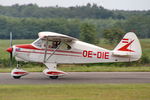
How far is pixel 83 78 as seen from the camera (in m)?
20.1

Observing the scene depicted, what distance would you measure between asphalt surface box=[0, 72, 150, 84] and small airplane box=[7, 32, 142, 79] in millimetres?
617

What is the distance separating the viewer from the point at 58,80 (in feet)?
63.9

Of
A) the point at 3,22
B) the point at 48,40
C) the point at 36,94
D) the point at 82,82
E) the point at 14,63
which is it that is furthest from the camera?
the point at 3,22

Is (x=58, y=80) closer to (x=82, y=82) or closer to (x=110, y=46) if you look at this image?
(x=82, y=82)

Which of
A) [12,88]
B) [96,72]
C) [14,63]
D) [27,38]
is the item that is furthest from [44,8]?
[12,88]

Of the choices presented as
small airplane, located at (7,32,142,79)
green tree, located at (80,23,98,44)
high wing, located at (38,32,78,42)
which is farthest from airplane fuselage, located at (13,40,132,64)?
green tree, located at (80,23,98,44)

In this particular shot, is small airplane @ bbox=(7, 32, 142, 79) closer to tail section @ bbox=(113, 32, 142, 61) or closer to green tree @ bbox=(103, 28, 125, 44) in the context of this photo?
tail section @ bbox=(113, 32, 142, 61)

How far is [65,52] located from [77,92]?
5660 millimetres

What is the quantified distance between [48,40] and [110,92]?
6078mm

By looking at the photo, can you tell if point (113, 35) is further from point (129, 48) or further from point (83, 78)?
point (83, 78)

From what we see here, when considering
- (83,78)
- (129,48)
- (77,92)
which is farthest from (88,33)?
(77,92)

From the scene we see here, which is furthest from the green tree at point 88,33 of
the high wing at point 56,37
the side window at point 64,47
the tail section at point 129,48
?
the high wing at point 56,37

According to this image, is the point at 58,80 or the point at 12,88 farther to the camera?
the point at 58,80

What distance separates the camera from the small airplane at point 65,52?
66.4ft
